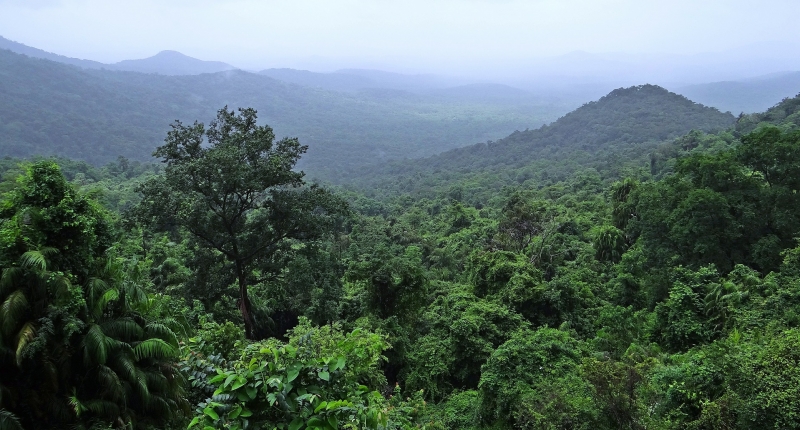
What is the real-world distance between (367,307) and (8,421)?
33.2 ft

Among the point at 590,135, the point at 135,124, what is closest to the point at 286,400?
the point at 590,135

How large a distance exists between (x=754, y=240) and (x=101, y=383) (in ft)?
60.4

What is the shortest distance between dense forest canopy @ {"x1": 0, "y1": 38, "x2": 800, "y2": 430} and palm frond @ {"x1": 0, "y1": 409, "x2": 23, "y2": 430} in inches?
1.1

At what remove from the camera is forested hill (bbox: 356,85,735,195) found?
96688 mm

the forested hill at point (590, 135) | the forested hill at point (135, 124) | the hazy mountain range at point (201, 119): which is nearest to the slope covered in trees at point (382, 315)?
the forested hill at point (590, 135)

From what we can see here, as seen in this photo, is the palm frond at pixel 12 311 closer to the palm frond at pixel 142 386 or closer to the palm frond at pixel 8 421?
the palm frond at pixel 8 421

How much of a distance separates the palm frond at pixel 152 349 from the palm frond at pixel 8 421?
142 cm

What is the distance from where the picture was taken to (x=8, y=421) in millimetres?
5273

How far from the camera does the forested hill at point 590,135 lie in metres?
96.7

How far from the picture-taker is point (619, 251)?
22.8 metres

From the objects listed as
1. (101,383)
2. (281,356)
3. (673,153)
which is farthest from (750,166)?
(673,153)

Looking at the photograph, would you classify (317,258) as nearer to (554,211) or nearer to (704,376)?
(704,376)

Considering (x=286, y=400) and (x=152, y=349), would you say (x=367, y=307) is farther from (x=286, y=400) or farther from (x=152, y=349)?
(x=286, y=400)

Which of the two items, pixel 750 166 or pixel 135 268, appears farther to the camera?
pixel 750 166
